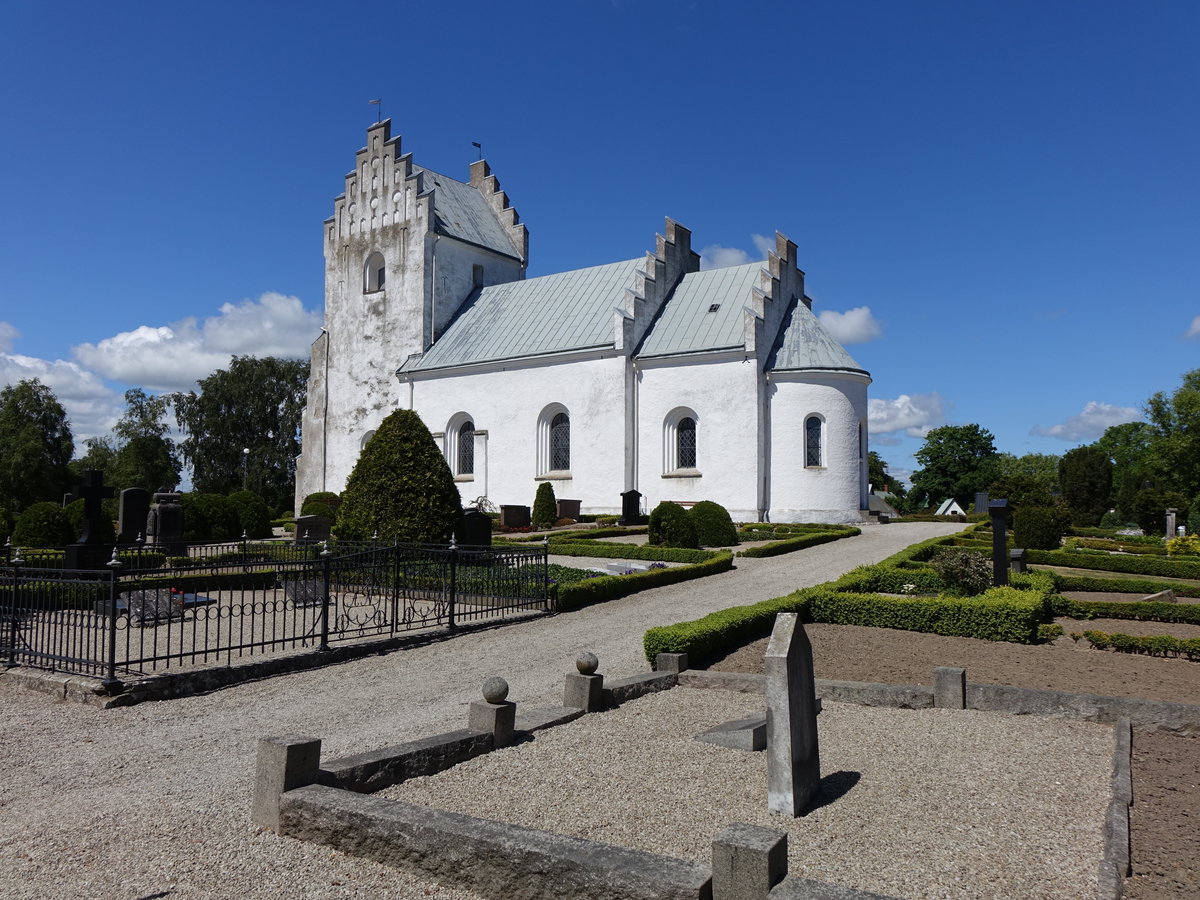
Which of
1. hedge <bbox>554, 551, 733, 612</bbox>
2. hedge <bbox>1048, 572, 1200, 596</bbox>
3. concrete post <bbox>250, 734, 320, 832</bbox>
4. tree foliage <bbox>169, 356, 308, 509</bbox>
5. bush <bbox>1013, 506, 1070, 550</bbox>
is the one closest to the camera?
concrete post <bbox>250, 734, 320, 832</bbox>

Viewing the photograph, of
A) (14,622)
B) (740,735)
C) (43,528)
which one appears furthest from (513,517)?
(740,735)

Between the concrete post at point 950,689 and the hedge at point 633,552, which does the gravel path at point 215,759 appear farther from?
the hedge at point 633,552

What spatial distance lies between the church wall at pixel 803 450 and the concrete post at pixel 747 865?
25.3 meters

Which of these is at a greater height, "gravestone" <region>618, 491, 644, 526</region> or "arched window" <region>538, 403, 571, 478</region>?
"arched window" <region>538, 403, 571, 478</region>

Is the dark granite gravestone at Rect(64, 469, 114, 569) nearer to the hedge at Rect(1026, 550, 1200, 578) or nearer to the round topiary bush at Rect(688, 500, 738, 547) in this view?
the round topiary bush at Rect(688, 500, 738, 547)

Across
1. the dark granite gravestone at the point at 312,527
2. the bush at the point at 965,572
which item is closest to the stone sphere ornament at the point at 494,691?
the bush at the point at 965,572

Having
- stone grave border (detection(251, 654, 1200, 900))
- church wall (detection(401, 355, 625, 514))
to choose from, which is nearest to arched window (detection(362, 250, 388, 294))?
church wall (detection(401, 355, 625, 514))

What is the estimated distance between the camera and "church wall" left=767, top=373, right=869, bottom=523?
92.3 feet

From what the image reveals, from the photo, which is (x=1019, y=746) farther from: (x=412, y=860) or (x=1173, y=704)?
(x=412, y=860)

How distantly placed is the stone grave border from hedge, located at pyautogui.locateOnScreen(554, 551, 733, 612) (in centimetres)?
555

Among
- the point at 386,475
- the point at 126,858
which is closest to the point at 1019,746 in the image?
the point at 126,858

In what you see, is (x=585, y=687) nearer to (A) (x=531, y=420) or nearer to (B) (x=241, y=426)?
(A) (x=531, y=420)

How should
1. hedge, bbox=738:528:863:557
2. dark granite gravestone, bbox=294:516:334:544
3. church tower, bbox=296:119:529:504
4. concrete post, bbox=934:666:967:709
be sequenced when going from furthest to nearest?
church tower, bbox=296:119:529:504 → dark granite gravestone, bbox=294:516:334:544 → hedge, bbox=738:528:863:557 → concrete post, bbox=934:666:967:709

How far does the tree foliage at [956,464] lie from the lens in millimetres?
64562
